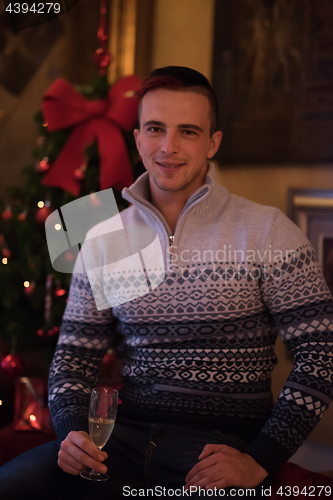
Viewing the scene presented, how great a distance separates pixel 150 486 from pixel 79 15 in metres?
2.52

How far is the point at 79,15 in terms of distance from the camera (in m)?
2.84

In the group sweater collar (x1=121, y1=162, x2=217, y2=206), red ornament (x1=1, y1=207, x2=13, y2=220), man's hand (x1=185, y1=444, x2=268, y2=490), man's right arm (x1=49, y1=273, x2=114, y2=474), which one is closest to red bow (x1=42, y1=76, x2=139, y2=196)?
red ornament (x1=1, y1=207, x2=13, y2=220)

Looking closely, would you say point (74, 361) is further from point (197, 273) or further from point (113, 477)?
point (197, 273)

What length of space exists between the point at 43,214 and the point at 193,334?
0.94 meters

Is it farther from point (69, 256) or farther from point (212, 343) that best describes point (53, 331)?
point (212, 343)

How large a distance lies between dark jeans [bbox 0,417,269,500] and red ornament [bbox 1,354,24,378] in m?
0.73

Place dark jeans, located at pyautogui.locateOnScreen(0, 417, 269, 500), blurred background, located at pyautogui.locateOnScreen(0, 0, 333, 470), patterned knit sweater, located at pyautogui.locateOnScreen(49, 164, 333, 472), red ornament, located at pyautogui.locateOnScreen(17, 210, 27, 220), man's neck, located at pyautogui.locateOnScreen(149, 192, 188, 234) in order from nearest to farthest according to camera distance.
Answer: dark jeans, located at pyautogui.locateOnScreen(0, 417, 269, 500), patterned knit sweater, located at pyautogui.locateOnScreen(49, 164, 333, 472), man's neck, located at pyautogui.locateOnScreen(149, 192, 188, 234), blurred background, located at pyautogui.locateOnScreen(0, 0, 333, 470), red ornament, located at pyautogui.locateOnScreen(17, 210, 27, 220)

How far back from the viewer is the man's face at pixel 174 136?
5.17 ft

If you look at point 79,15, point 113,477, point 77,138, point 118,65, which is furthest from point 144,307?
point 79,15

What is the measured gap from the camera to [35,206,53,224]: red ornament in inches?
83.0

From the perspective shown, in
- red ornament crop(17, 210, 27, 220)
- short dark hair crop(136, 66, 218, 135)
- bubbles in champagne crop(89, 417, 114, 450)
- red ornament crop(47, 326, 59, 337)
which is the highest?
short dark hair crop(136, 66, 218, 135)

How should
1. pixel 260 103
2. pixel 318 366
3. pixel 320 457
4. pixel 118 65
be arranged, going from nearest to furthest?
pixel 318 366 → pixel 320 457 → pixel 260 103 → pixel 118 65

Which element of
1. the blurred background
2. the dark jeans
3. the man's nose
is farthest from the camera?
the blurred background

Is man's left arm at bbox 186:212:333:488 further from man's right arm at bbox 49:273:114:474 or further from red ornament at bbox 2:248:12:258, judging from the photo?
red ornament at bbox 2:248:12:258
